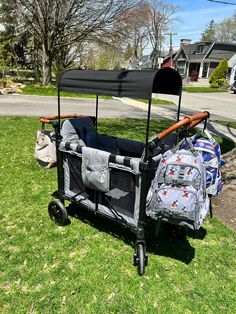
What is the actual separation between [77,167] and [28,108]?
10375 millimetres

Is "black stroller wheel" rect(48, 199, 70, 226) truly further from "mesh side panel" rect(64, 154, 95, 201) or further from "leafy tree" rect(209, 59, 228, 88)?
"leafy tree" rect(209, 59, 228, 88)

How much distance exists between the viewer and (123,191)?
125 inches

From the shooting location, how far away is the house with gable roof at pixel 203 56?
4769 cm

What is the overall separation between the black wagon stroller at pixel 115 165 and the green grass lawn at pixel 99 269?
25cm

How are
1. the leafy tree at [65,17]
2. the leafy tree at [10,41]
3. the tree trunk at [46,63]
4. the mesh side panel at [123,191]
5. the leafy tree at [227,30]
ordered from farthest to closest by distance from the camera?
the leafy tree at [227,30]
the leafy tree at [10,41]
the tree trunk at [46,63]
the leafy tree at [65,17]
the mesh side panel at [123,191]

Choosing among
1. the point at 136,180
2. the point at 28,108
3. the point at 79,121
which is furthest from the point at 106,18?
the point at 136,180

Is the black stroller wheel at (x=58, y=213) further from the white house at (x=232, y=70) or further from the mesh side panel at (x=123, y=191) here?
the white house at (x=232, y=70)

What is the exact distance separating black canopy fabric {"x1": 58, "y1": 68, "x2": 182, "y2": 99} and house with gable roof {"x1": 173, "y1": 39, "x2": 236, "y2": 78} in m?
48.0

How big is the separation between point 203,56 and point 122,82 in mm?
50164

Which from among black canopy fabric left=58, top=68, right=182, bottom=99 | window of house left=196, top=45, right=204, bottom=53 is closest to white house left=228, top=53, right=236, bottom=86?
window of house left=196, top=45, right=204, bottom=53

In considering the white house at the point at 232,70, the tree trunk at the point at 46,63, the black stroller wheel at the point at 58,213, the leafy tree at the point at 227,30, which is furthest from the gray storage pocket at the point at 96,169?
the leafy tree at the point at 227,30

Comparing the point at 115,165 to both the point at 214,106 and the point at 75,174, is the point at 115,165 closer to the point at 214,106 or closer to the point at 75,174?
the point at 75,174

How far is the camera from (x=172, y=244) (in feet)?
11.7

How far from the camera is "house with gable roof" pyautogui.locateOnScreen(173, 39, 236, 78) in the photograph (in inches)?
1877
